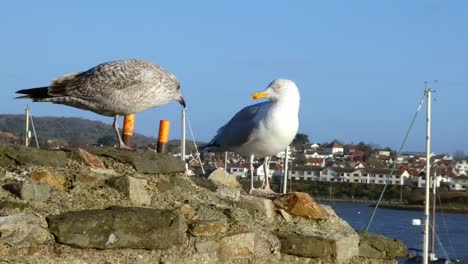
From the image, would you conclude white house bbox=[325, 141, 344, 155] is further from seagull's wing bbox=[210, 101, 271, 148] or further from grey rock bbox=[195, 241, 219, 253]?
grey rock bbox=[195, 241, 219, 253]

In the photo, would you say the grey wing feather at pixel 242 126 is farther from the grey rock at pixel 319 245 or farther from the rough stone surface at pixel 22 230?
the rough stone surface at pixel 22 230

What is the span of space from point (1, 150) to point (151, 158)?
112 centimetres

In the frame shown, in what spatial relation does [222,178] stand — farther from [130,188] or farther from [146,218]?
[146,218]

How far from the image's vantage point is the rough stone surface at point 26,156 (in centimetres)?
600

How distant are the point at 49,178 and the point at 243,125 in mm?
2175

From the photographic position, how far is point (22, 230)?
5.19 metres

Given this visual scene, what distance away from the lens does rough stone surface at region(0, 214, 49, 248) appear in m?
5.14

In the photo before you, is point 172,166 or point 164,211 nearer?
point 164,211

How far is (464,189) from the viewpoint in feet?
398

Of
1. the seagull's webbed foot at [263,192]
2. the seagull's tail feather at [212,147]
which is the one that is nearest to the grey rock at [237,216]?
the seagull's webbed foot at [263,192]

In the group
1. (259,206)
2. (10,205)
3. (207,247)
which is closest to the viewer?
(10,205)

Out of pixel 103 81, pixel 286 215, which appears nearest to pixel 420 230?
pixel 286 215

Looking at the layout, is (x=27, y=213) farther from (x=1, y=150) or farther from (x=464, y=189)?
(x=464, y=189)

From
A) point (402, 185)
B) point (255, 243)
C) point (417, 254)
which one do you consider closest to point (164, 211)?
point (255, 243)
